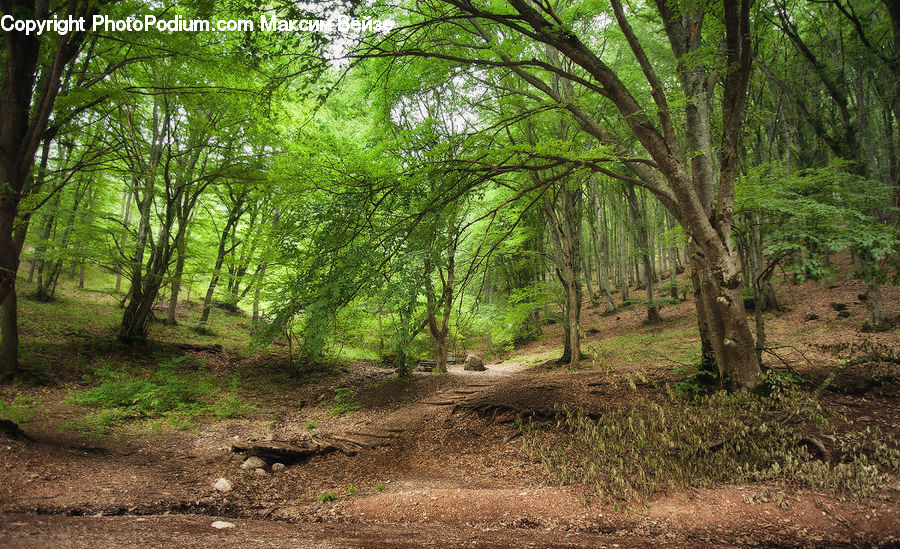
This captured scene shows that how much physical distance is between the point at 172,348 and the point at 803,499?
14537 millimetres

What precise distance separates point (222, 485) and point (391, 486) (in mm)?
1982

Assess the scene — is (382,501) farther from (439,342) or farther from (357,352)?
(357,352)

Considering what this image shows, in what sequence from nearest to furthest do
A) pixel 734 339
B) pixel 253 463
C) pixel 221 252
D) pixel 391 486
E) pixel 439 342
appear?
pixel 391 486 → pixel 734 339 → pixel 253 463 → pixel 439 342 → pixel 221 252

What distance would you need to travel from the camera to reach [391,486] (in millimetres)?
4516

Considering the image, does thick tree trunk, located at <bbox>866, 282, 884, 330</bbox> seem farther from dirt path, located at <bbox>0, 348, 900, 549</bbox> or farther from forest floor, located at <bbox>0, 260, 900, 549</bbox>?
dirt path, located at <bbox>0, 348, 900, 549</bbox>

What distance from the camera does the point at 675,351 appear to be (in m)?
11.3

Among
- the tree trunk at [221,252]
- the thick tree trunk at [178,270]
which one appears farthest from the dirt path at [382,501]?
the tree trunk at [221,252]

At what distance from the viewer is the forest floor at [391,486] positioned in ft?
8.40

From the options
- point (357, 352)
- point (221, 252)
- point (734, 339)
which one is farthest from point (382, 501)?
point (221, 252)

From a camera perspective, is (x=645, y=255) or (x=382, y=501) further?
(x=645, y=255)

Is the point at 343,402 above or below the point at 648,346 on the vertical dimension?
below

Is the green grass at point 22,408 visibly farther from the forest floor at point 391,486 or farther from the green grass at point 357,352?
the green grass at point 357,352

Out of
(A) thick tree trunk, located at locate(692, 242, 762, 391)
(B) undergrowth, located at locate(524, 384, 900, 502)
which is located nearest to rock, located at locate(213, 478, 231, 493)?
(B) undergrowth, located at locate(524, 384, 900, 502)

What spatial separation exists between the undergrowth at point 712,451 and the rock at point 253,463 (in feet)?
12.5
